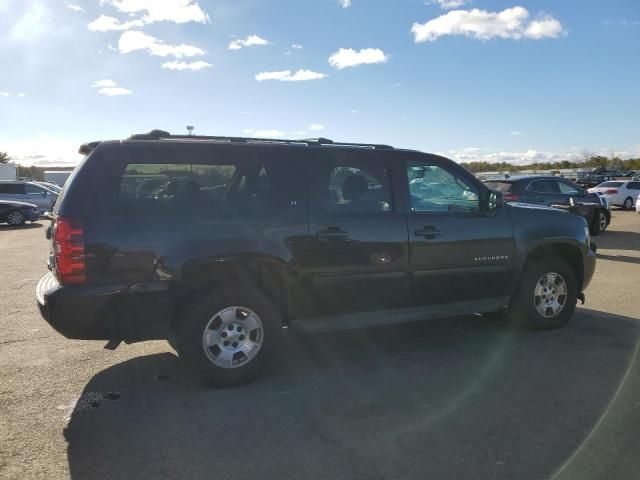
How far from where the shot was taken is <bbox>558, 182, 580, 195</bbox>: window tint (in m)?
14.7

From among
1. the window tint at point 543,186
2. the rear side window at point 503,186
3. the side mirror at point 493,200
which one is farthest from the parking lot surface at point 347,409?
the window tint at point 543,186

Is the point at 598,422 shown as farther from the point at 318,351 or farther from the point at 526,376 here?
the point at 318,351

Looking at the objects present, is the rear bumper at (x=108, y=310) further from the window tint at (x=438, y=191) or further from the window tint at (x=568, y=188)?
the window tint at (x=568, y=188)

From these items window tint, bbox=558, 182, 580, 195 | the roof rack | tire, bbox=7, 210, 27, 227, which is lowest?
tire, bbox=7, 210, 27, 227

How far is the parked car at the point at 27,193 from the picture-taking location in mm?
23312

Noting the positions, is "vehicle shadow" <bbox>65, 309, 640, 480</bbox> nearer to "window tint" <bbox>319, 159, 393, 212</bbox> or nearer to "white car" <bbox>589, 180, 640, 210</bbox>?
"window tint" <bbox>319, 159, 393, 212</bbox>

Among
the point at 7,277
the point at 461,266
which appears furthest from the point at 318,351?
the point at 7,277

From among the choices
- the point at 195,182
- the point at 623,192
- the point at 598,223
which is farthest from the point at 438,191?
the point at 623,192

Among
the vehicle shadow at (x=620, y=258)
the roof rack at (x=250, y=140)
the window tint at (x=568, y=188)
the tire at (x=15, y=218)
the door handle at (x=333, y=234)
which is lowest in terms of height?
the vehicle shadow at (x=620, y=258)

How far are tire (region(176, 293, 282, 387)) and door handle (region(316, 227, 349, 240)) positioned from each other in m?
0.72

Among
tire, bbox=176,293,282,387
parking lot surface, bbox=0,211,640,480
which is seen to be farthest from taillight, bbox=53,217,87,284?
parking lot surface, bbox=0,211,640,480

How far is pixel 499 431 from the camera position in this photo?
11.5ft

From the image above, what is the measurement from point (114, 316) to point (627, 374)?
4.23m

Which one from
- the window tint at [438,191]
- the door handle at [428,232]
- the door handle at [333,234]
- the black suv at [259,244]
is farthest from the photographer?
the window tint at [438,191]
